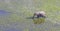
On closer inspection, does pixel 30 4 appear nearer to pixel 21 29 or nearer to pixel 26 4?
pixel 26 4

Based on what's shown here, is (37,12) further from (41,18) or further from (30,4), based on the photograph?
(30,4)

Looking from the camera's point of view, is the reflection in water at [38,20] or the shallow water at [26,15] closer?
the shallow water at [26,15]

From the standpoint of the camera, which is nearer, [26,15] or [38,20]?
[38,20]

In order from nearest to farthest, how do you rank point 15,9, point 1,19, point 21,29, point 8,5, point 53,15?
1. point 21,29
2. point 1,19
3. point 53,15
4. point 15,9
5. point 8,5

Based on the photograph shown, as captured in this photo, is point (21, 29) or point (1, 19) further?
point (1, 19)

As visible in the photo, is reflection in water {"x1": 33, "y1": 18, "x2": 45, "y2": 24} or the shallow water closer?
the shallow water

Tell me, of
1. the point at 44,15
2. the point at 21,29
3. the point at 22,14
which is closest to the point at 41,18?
the point at 44,15

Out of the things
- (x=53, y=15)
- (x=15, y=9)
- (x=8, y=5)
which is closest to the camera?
(x=53, y=15)

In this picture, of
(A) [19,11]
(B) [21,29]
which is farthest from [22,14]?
(B) [21,29]

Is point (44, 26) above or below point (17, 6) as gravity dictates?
below
